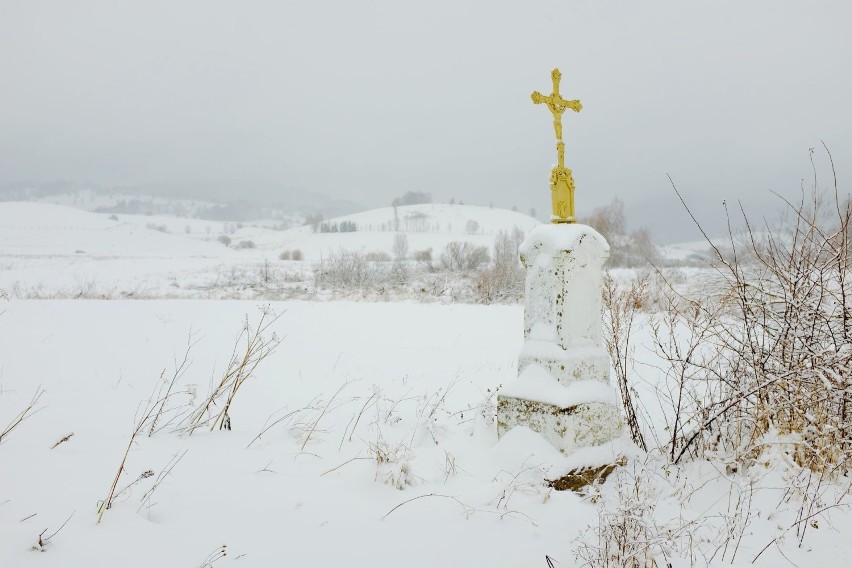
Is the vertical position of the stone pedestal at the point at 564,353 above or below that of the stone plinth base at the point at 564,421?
above

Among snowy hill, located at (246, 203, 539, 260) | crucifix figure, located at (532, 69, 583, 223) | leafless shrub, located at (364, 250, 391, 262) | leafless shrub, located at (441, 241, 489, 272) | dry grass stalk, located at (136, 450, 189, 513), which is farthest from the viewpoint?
snowy hill, located at (246, 203, 539, 260)

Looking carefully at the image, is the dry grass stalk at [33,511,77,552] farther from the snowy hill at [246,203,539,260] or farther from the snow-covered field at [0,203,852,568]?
the snowy hill at [246,203,539,260]

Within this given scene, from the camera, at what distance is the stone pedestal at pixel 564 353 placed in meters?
3.30

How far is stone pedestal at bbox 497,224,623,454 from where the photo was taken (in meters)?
→ 3.30

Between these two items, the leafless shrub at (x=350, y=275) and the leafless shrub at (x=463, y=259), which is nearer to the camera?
the leafless shrub at (x=350, y=275)

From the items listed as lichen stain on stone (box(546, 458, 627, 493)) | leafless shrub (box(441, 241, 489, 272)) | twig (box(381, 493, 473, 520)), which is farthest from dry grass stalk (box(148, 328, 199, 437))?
leafless shrub (box(441, 241, 489, 272))

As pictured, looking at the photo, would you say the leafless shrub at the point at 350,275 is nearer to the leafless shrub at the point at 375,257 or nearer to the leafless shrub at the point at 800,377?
the leafless shrub at the point at 375,257

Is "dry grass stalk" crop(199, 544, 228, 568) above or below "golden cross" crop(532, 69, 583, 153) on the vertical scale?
below

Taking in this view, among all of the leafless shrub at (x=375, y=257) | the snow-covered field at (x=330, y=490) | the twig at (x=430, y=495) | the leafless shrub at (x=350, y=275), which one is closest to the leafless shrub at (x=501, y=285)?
the leafless shrub at (x=350, y=275)

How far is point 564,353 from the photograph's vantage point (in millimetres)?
3404

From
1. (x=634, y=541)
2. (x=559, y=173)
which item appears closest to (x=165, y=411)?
(x=634, y=541)

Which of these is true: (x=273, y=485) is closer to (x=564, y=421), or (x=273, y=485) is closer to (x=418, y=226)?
(x=564, y=421)

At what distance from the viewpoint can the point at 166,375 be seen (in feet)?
19.0

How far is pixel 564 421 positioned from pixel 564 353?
1.55 feet
